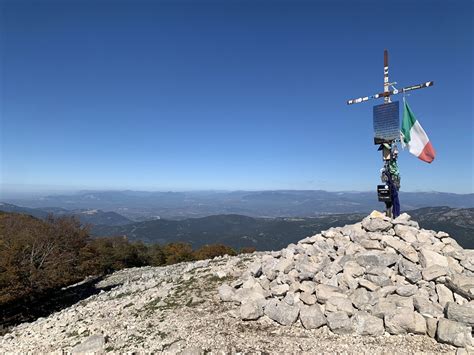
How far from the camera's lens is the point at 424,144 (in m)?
15.3

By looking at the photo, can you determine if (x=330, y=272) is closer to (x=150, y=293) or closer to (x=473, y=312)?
(x=473, y=312)

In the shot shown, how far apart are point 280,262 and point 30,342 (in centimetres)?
1141

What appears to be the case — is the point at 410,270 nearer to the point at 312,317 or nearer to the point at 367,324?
the point at 367,324

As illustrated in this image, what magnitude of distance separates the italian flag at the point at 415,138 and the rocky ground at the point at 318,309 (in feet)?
10.5

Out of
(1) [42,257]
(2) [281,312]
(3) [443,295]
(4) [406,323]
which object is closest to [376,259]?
(3) [443,295]

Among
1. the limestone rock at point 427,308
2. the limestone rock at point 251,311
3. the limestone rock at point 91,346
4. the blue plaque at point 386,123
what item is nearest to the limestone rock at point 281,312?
the limestone rock at point 251,311

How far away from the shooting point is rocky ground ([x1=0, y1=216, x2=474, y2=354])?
10.1 meters

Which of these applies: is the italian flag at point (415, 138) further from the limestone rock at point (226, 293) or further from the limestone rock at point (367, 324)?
the limestone rock at point (226, 293)

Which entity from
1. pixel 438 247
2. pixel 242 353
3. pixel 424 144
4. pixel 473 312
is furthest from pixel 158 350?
pixel 424 144

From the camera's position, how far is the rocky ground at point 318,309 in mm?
10102

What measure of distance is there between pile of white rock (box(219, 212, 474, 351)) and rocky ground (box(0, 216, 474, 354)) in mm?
36

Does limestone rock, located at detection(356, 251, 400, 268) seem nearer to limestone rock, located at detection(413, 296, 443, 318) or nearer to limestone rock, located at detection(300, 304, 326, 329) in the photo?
limestone rock, located at detection(413, 296, 443, 318)

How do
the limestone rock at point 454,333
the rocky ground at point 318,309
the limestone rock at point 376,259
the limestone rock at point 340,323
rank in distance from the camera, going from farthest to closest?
the limestone rock at point 376,259
the limestone rock at point 340,323
the rocky ground at point 318,309
the limestone rock at point 454,333

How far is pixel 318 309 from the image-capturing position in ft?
38.1
